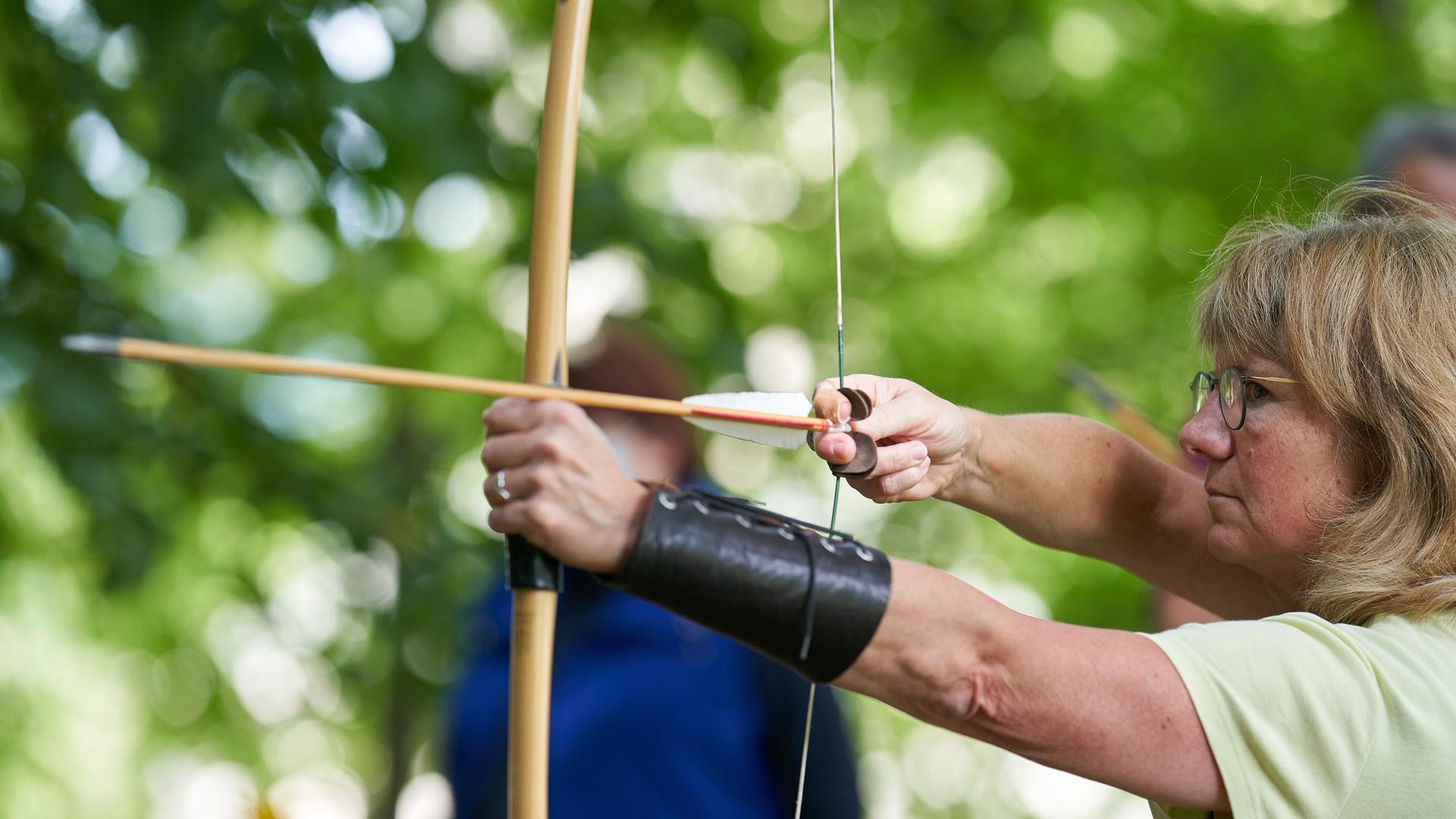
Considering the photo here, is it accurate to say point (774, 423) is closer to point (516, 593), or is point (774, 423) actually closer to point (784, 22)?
point (516, 593)

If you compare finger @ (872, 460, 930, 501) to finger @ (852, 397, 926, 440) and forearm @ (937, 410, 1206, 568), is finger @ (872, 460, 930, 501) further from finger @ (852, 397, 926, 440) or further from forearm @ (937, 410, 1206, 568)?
forearm @ (937, 410, 1206, 568)

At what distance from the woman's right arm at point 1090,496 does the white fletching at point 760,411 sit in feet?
1.05

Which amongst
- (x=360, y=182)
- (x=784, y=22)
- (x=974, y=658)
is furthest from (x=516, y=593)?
(x=784, y=22)

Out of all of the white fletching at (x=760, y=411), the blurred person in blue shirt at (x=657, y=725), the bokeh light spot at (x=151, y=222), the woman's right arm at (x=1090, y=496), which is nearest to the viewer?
the white fletching at (x=760, y=411)

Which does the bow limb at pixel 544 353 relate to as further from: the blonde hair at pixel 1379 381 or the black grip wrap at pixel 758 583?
the blonde hair at pixel 1379 381

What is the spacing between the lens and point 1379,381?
1492 mm

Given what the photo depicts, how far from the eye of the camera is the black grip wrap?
1206 millimetres

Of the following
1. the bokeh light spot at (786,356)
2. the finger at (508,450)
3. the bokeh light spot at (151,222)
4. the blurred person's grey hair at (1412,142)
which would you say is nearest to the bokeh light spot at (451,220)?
the bokeh light spot at (151,222)

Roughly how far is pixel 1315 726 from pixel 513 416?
85cm

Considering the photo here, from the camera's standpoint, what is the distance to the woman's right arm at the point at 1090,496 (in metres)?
1.85

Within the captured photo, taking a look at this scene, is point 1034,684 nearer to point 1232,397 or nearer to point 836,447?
point 836,447

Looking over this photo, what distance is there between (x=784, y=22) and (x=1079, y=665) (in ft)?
16.0

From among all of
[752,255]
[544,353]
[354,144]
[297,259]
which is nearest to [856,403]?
[544,353]

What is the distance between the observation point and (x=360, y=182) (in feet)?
10.3
